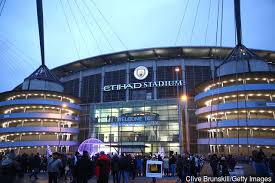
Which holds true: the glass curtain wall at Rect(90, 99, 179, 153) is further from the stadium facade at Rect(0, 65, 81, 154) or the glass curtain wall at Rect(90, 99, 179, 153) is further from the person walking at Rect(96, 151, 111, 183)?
the person walking at Rect(96, 151, 111, 183)

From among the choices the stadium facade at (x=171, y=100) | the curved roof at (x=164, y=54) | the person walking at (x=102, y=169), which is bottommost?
the person walking at (x=102, y=169)

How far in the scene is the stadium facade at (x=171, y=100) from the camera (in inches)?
1758

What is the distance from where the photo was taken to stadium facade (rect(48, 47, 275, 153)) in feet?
147

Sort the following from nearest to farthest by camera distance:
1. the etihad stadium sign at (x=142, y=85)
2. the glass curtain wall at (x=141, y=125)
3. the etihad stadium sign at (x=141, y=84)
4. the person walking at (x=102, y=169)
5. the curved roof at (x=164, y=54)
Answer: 1. the person walking at (x=102, y=169)
2. the glass curtain wall at (x=141, y=125)
3. the etihad stadium sign at (x=142, y=85)
4. the etihad stadium sign at (x=141, y=84)
5. the curved roof at (x=164, y=54)

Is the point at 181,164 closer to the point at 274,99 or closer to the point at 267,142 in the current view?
the point at 267,142

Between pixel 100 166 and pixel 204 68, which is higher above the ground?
pixel 204 68

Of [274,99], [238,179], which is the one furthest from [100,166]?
[274,99]

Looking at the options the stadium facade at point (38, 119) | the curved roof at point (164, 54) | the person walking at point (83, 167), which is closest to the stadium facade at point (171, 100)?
the curved roof at point (164, 54)

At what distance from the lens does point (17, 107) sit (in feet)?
185

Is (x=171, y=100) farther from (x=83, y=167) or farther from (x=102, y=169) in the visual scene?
(x=83, y=167)

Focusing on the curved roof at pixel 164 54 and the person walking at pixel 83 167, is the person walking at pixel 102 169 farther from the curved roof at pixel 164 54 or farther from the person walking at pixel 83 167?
the curved roof at pixel 164 54

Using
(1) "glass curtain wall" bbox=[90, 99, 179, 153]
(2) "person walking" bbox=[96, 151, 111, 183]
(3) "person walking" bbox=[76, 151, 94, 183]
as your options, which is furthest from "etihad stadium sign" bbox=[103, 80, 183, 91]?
(3) "person walking" bbox=[76, 151, 94, 183]

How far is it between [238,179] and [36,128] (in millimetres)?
47545

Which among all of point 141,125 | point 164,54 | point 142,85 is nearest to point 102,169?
point 141,125
